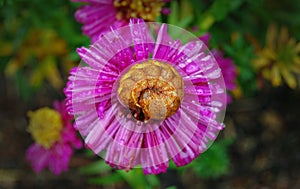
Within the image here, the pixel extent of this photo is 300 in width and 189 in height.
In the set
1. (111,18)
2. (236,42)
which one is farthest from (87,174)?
(111,18)

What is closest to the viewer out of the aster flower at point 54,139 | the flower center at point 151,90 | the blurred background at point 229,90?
the flower center at point 151,90

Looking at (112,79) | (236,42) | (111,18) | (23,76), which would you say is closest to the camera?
(112,79)

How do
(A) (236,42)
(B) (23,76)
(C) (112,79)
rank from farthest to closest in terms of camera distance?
(B) (23,76), (A) (236,42), (C) (112,79)

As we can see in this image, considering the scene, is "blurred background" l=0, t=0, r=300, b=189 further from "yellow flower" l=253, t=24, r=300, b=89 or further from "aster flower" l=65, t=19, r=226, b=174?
"aster flower" l=65, t=19, r=226, b=174

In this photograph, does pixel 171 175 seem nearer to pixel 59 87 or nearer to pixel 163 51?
pixel 163 51

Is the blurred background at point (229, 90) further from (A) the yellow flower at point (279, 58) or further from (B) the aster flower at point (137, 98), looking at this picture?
(B) the aster flower at point (137, 98)

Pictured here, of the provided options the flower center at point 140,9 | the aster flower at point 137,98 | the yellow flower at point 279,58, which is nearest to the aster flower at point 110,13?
the flower center at point 140,9
